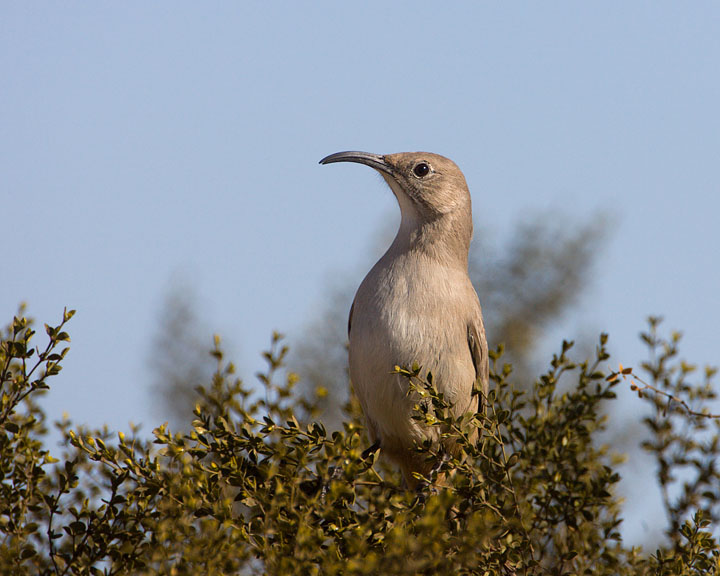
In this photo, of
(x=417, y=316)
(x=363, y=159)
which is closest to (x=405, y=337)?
(x=417, y=316)

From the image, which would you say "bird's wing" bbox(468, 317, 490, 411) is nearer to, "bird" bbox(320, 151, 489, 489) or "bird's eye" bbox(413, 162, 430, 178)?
"bird" bbox(320, 151, 489, 489)

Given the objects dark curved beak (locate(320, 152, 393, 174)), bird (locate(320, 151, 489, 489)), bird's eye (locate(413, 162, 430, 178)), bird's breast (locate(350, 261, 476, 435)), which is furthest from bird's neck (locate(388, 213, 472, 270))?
dark curved beak (locate(320, 152, 393, 174))

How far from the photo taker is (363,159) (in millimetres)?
5387

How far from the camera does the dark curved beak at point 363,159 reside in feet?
17.6

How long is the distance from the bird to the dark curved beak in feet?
0.05

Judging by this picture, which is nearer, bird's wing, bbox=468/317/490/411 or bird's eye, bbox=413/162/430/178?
bird's wing, bbox=468/317/490/411

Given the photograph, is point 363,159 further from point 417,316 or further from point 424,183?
point 417,316

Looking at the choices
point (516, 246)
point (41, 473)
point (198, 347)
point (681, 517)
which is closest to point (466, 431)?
point (681, 517)

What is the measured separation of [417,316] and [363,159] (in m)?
1.32

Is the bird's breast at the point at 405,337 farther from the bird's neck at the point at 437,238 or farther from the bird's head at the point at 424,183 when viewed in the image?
the bird's head at the point at 424,183

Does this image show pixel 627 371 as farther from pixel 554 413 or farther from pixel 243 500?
pixel 243 500

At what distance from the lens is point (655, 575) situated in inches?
136

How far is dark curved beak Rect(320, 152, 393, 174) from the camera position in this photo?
5363 millimetres

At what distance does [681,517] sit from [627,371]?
92 cm
